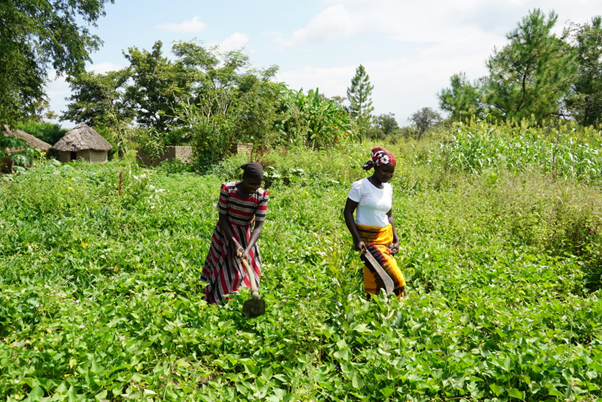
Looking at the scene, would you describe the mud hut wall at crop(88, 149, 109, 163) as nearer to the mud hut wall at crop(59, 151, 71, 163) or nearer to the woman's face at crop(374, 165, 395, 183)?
the mud hut wall at crop(59, 151, 71, 163)

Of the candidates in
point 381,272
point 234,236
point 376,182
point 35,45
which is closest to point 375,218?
point 376,182

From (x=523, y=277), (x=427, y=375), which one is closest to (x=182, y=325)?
(x=427, y=375)

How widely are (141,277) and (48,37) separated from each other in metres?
12.0

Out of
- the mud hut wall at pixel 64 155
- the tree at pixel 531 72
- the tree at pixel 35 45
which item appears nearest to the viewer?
the tree at pixel 35 45

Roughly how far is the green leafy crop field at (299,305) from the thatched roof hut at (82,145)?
54.1 ft

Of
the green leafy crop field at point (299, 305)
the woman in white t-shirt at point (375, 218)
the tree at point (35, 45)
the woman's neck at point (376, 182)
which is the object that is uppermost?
the tree at point (35, 45)

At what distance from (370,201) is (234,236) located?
4.05 ft

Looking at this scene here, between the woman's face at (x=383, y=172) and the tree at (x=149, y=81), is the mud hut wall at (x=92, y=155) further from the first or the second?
the woman's face at (x=383, y=172)

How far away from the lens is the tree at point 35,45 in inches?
374

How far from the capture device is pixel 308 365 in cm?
233

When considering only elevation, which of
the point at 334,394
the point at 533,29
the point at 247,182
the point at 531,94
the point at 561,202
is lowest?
the point at 334,394

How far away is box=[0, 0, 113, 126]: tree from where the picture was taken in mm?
9508

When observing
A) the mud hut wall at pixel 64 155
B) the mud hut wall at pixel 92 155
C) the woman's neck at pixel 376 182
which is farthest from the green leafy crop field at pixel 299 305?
the mud hut wall at pixel 64 155

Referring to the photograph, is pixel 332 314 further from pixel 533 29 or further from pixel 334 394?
pixel 533 29
